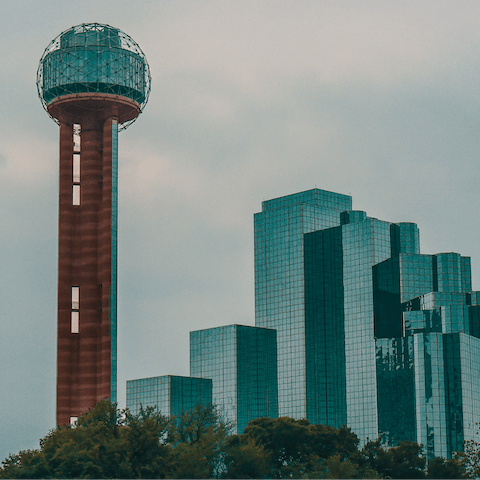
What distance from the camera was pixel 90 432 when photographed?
109250mm

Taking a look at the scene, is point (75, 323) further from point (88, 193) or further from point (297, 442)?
point (297, 442)

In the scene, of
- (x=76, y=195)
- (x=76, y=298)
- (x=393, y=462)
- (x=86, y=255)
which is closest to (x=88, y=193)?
(x=76, y=195)

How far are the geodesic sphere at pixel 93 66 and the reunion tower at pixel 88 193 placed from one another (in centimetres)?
17

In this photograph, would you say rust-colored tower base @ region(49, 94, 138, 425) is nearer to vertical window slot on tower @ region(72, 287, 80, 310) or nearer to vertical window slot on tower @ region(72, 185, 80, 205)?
vertical window slot on tower @ region(72, 185, 80, 205)

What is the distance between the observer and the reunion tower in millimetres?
159000

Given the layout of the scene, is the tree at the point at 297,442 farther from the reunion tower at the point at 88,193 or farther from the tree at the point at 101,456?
the tree at the point at 101,456

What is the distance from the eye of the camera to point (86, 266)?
532 ft

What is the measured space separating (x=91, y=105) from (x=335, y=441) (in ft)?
230

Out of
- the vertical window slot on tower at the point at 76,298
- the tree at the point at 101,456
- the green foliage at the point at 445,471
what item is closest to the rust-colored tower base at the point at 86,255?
the vertical window slot on tower at the point at 76,298

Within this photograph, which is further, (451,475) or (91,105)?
(91,105)

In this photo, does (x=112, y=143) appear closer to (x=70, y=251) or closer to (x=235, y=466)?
(x=70, y=251)

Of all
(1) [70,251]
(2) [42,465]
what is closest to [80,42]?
(1) [70,251]

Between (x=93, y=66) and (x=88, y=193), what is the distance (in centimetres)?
2252

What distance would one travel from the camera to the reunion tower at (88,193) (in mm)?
159000
